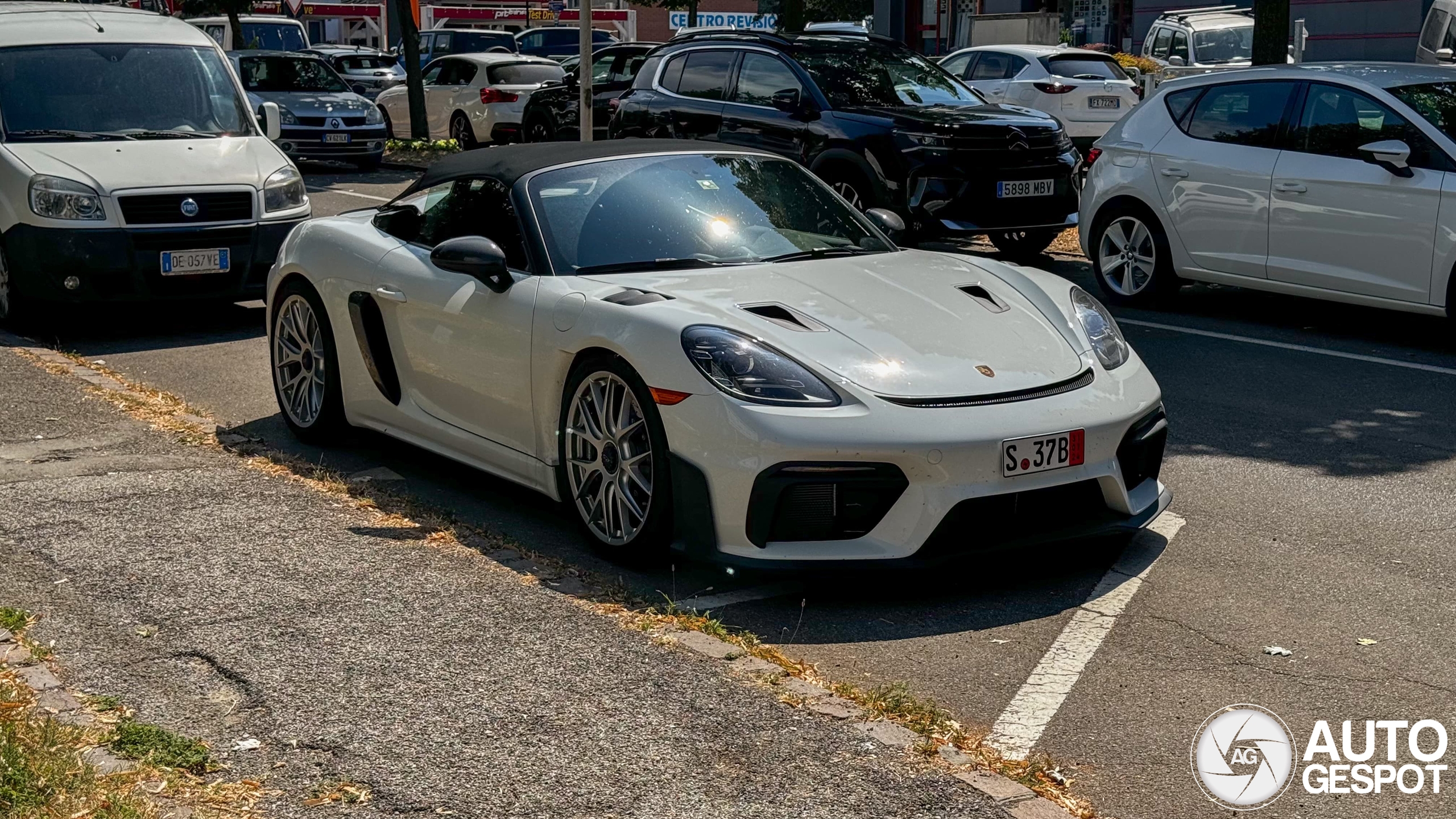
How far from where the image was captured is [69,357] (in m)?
9.77

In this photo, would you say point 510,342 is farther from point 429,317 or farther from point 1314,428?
point 1314,428

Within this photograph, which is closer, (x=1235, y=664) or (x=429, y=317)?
(x=1235, y=664)

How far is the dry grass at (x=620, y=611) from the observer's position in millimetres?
4004

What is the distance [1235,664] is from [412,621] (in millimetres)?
2373

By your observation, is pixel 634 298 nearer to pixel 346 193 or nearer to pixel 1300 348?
pixel 1300 348

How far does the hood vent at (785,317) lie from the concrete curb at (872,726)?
1.19m

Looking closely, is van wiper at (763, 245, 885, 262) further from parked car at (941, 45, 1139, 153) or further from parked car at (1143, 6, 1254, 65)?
parked car at (1143, 6, 1254, 65)

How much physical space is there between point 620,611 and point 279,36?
3064 centimetres

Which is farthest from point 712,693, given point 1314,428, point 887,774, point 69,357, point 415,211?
point 69,357

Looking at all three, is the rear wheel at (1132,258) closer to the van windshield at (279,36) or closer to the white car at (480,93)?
the white car at (480,93)

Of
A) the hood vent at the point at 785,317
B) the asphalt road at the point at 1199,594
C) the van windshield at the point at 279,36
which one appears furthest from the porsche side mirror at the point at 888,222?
the van windshield at the point at 279,36

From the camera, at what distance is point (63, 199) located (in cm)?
1048

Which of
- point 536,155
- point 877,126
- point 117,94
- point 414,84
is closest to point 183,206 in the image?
point 117,94

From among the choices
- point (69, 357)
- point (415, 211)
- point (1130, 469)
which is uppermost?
point (415, 211)
